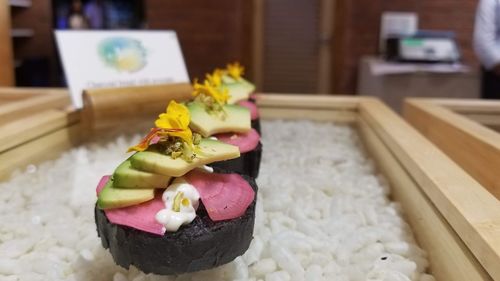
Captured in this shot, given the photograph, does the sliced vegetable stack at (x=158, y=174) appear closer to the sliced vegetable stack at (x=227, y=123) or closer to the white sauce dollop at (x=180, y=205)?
the white sauce dollop at (x=180, y=205)

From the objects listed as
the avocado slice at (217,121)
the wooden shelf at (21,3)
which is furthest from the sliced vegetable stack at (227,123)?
the wooden shelf at (21,3)

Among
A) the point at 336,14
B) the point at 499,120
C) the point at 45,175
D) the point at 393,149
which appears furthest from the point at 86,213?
the point at 336,14

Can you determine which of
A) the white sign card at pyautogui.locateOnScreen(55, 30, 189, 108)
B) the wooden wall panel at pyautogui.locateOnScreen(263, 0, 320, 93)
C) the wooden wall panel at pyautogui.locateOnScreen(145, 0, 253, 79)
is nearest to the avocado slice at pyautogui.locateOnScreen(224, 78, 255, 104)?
the white sign card at pyautogui.locateOnScreen(55, 30, 189, 108)

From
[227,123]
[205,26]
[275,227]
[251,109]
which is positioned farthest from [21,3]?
[275,227]

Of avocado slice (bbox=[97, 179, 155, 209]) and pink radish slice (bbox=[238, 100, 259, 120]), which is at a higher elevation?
avocado slice (bbox=[97, 179, 155, 209])

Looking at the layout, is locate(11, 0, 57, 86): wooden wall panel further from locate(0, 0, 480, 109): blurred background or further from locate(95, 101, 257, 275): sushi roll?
locate(95, 101, 257, 275): sushi roll

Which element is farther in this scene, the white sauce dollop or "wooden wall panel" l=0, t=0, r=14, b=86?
"wooden wall panel" l=0, t=0, r=14, b=86

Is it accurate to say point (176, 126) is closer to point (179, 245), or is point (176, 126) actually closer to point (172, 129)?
point (172, 129)
